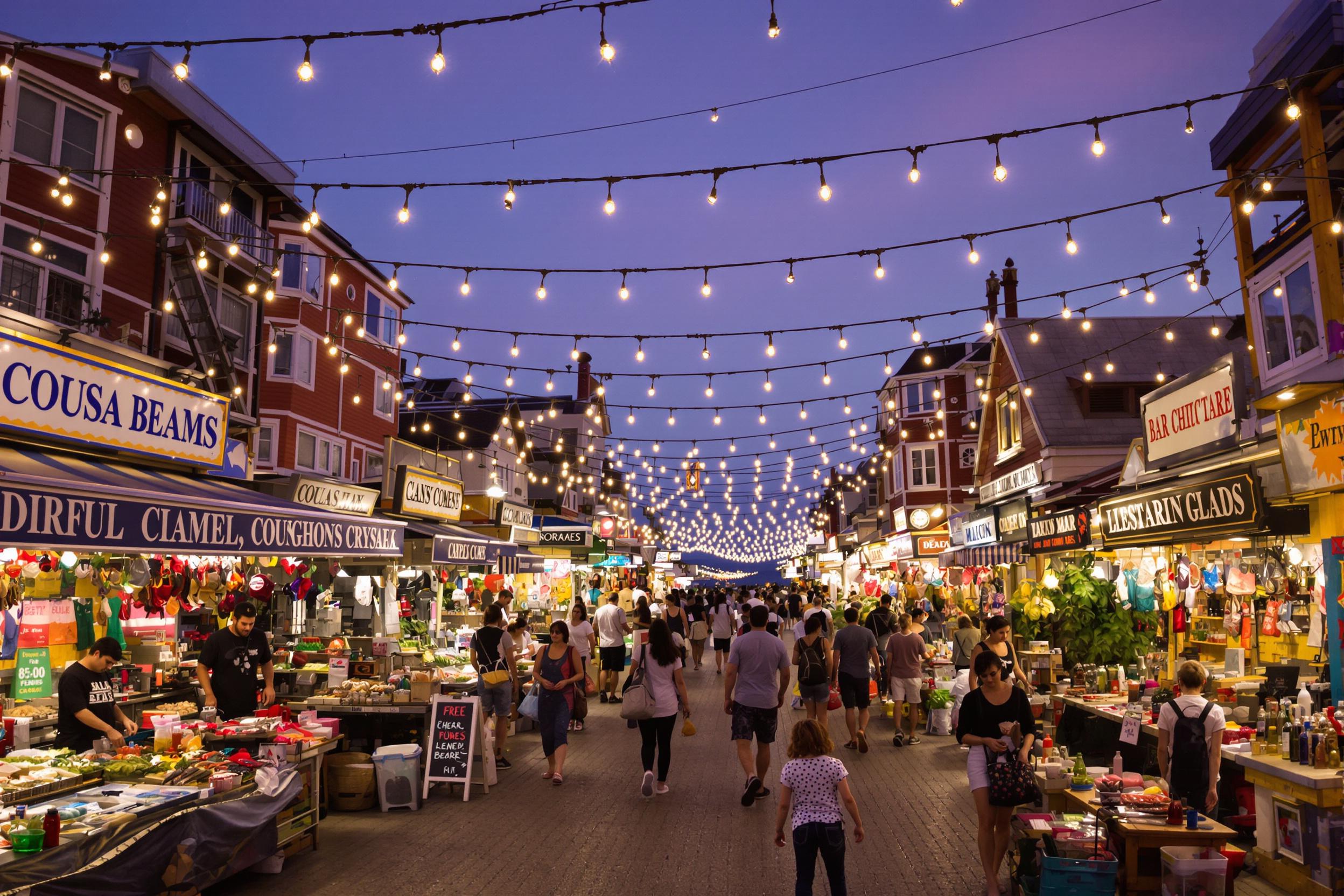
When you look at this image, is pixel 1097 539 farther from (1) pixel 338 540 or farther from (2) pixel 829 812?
(1) pixel 338 540

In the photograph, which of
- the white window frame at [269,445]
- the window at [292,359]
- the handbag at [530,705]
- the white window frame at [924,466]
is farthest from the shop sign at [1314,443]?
the white window frame at [924,466]

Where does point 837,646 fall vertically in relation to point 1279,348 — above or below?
below

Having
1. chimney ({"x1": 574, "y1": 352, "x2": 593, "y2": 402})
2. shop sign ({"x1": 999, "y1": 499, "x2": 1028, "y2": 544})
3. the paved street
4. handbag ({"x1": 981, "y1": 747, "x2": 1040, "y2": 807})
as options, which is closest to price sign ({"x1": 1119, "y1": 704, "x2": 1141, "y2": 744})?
the paved street

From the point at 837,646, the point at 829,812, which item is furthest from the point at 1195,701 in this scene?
the point at 837,646

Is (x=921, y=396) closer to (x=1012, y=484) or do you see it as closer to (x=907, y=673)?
(x=1012, y=484)

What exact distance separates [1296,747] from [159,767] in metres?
8.98

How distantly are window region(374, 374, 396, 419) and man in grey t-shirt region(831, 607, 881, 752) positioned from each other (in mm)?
19368

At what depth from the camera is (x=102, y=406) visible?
343 inches

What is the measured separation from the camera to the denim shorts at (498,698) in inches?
478

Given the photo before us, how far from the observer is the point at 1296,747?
7.25m

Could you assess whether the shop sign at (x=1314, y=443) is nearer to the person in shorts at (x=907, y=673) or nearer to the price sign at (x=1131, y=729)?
the price sign at (x=1131, y=729)

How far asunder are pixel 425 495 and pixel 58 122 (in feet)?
29.4

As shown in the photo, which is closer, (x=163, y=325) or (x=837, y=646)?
(x=837, y=646)

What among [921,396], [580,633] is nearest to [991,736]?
[580,633]
